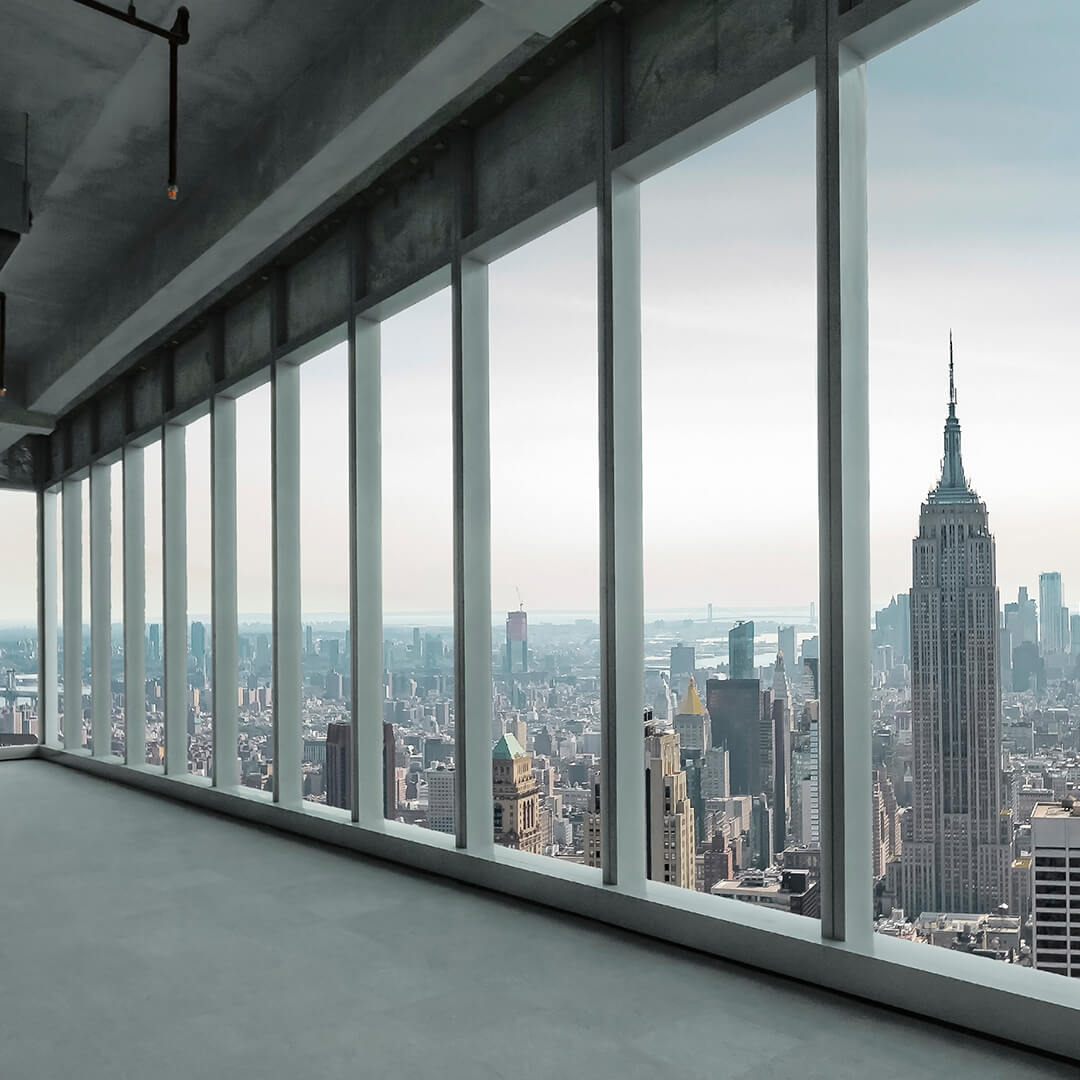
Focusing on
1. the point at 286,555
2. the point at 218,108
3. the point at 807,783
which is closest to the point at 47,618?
the point at 286,555

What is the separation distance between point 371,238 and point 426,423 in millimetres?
1373

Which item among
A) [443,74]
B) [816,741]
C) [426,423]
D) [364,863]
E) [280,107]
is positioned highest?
[280,107]

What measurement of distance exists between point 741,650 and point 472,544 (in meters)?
1.99

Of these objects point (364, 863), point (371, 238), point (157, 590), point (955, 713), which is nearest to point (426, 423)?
point (371, 238)

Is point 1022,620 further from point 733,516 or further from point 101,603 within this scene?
point 101,603

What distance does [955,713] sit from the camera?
161 inches

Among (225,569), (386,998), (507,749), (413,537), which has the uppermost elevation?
(413,537)

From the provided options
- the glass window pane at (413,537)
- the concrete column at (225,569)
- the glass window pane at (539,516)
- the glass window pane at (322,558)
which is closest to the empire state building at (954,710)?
the glass window pane at (539,516)

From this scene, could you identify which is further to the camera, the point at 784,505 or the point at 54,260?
the point at 54,260

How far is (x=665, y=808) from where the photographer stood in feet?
17.7

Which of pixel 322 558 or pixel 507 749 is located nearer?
pixel 507 749

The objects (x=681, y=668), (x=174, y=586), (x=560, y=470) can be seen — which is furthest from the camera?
(x=174, y=586)

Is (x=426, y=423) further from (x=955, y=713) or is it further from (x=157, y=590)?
(x=157, y=590)

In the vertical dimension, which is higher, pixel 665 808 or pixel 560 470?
pixel 560 470
